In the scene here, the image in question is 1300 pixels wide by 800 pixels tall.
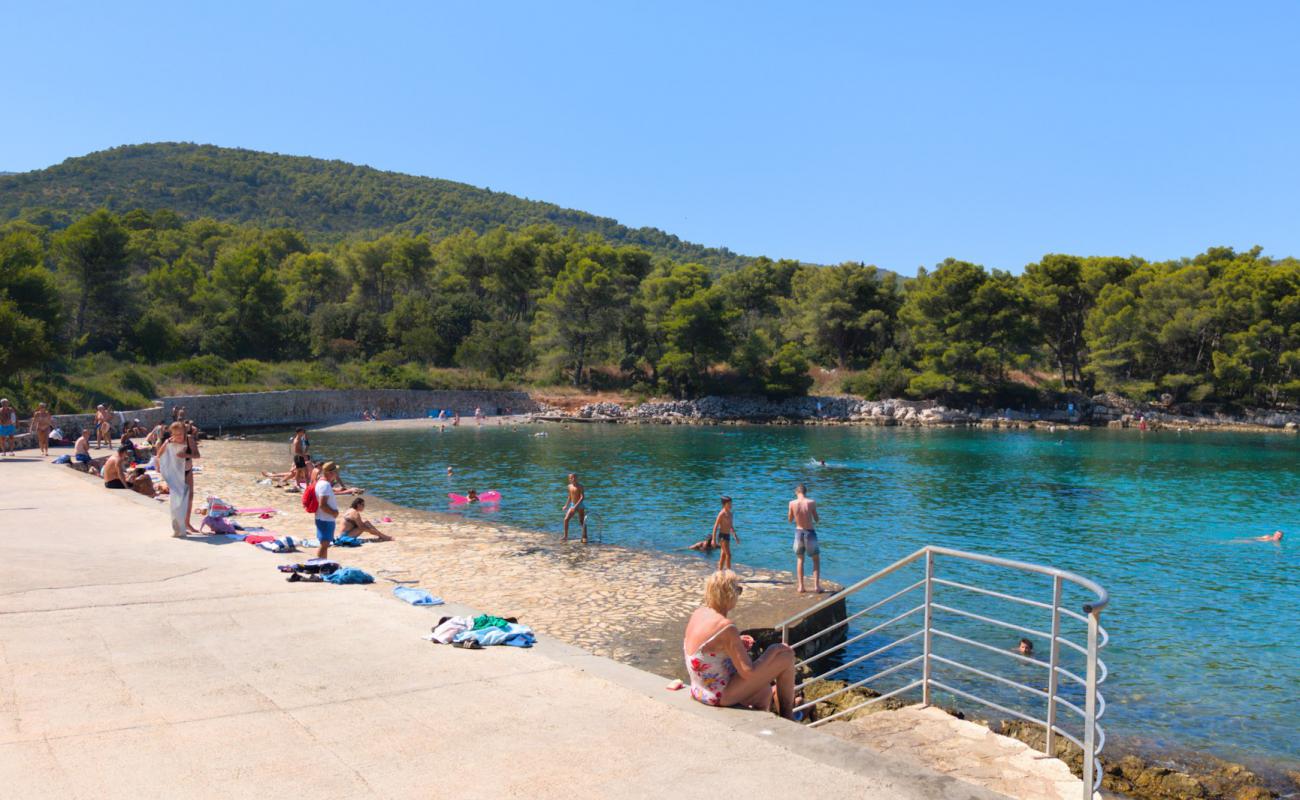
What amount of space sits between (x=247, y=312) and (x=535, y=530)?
55.6m

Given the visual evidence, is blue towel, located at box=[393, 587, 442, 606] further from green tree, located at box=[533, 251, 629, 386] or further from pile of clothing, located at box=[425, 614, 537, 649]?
green tree, located at box=[533, 251, 629, 386]

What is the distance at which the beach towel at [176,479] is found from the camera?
1398 centimetres

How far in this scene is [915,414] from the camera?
247ft

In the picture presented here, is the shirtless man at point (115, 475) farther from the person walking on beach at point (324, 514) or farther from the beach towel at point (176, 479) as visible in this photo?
the person walking on beach at point (324, 514)

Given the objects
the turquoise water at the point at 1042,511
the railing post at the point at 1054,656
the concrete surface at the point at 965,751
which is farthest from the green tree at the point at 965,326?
the railing post at the point at 1054,656

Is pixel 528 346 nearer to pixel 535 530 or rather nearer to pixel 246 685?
pixel 535 530

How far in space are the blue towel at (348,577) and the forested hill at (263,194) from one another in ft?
406

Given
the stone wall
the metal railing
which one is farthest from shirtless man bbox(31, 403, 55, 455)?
the metal railing

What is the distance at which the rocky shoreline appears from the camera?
239ft

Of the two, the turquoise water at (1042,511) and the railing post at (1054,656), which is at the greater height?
the railing post at (1054,656)

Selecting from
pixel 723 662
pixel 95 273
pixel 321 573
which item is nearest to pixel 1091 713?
pixel 723 662

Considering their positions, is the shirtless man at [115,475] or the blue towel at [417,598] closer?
the blue towel at [417,598]

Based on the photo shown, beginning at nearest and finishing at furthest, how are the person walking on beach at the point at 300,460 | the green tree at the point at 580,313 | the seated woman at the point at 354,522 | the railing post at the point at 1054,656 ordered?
the railing post at the point at 1054,656, the seated woman at the point at 354,522, the person walking on beach at the point at 300,460, the green tree at the point at 580,313

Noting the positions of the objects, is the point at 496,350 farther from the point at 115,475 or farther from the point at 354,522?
the point at 354,522
